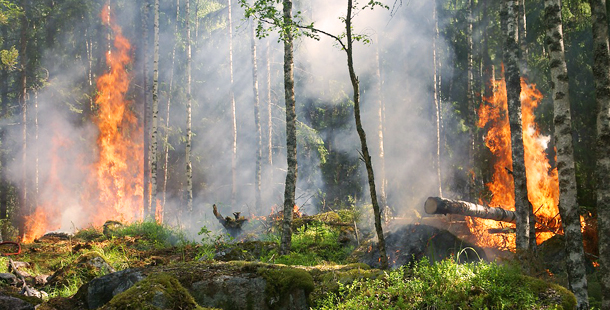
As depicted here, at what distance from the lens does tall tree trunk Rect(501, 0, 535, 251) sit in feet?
31.4

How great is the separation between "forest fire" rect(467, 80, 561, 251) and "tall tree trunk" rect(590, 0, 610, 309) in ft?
16.4

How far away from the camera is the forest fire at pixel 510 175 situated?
12.4 m

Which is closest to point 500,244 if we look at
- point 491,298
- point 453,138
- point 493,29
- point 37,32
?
point 491,298

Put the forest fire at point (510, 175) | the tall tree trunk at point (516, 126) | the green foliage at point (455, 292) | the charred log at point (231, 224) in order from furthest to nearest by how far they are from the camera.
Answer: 1. the charred log at point (231, 224)
2. the forest fire at point (510, 175)
3. the tall tree trunk at point (516, 126)
4. the green foliage at point (455, 292)

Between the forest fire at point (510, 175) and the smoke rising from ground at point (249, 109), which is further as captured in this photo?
the smoke rising from ground at point (249, 109)

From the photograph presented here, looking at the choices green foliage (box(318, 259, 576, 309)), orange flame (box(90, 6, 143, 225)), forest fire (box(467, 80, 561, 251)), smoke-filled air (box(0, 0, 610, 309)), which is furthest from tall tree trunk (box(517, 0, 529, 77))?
orange flame (box(90, 6, 143, 225))

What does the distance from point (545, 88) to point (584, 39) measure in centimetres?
228

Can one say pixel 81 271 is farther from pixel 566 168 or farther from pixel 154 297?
pixel 566 168

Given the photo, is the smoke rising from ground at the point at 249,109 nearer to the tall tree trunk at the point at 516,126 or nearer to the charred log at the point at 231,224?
the charred log at the point at 231,224

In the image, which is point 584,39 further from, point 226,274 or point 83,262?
point 83,262

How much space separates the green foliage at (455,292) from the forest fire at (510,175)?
804 cm

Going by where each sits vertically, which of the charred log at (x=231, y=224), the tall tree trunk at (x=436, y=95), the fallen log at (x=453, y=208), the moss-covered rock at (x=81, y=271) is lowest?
the charred log at (x=231, y=224)

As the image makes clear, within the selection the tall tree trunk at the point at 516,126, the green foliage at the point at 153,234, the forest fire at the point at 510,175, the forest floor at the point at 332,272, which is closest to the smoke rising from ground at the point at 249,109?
the green foliage at the point at 153,234

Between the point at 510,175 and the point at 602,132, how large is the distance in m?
10.3
